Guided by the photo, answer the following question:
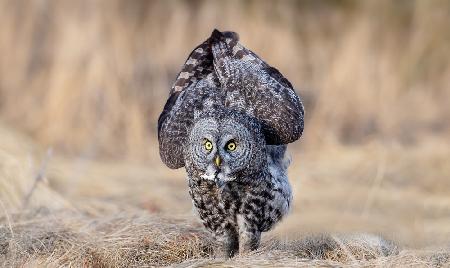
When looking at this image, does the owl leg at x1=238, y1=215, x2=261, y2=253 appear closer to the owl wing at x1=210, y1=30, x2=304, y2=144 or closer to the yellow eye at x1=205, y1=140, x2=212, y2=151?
the owl wing at x1=210, y1=30, x2=304, y2=144

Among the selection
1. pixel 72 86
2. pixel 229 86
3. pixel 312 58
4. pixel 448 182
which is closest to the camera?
pixel 229 86

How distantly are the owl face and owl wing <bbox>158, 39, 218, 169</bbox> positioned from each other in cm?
49

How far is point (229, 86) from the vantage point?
592 centimetres

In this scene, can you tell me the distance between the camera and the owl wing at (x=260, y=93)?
18.9 feet

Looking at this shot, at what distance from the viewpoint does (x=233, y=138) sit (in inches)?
205

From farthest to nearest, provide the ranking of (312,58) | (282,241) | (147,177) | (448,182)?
(312,58)
(147,177)
(448,182)
(282,241)

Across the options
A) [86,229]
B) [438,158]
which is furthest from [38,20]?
[86,229]

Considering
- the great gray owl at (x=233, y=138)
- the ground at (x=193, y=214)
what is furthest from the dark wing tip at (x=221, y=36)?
the ground at (x=193, y=214)

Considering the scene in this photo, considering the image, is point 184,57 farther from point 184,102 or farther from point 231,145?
point 231,145

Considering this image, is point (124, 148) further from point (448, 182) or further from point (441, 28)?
point (441, 28)

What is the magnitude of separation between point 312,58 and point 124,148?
10.7 feet

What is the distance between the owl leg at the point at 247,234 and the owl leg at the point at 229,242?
3.5 inches

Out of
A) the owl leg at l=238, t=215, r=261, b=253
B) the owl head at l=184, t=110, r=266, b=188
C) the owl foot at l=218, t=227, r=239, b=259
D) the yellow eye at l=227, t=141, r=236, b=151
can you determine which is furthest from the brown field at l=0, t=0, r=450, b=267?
the yellow eye at l=227, t=141, r=236, b=151

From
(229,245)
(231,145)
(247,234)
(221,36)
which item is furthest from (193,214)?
(231,145)
